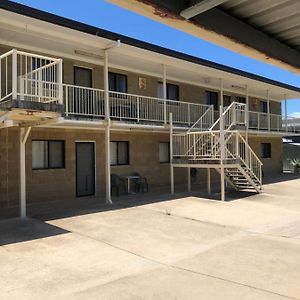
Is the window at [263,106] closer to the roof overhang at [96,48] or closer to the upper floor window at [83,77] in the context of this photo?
the roof overhang at [96,48]

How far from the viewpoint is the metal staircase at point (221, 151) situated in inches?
554

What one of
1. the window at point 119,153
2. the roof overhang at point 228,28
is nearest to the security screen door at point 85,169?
the window at point 119,153

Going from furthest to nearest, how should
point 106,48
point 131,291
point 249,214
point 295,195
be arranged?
point 295,195
point 106,48
point 249,214
point 131,291

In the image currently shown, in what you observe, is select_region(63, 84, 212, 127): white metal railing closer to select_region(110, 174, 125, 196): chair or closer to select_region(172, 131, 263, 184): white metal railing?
select_region(172, 131, 263, 184): white metal railing

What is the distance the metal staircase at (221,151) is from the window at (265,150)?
9486 millimetres

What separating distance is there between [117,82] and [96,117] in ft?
8.96

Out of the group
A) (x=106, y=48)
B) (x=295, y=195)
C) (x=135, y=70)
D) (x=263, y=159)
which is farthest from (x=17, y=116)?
(x=263, y=159)

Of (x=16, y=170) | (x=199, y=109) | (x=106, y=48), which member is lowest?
(x=16, y=170)

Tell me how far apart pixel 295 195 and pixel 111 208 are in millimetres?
7611

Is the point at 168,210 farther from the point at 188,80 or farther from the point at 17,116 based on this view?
the point at 188,80

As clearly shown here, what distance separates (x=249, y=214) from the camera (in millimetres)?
11266

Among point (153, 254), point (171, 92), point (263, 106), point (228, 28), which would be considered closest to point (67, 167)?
point (171, 92)

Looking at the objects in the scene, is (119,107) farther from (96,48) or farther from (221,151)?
(221,151)

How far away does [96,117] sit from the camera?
14.4 metres
